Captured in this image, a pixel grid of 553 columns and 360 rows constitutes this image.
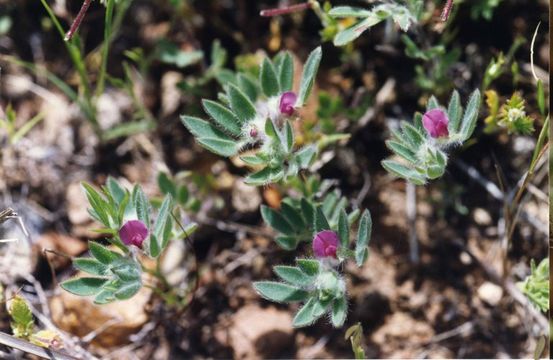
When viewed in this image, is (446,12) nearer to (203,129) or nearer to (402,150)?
(402,150)

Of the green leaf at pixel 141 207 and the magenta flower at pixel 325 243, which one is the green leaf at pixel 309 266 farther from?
the green leaf at pixel 141 207

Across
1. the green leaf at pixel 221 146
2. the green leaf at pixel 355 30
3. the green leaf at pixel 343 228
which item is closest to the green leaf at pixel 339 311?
the green leaf at pixel 343 228

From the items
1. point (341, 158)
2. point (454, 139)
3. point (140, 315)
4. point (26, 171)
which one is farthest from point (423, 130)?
point (26, 171)

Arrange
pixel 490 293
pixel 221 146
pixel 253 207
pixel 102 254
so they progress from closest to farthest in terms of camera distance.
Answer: pixel 102 254 < pixel 221 146 < pixel 490 293 < pixel 253 207

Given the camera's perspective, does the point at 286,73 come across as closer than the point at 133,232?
No

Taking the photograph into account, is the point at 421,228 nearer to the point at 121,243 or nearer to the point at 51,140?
the point at 121,243

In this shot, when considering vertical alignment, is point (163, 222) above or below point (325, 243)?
above

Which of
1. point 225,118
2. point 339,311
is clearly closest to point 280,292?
point 339,311
